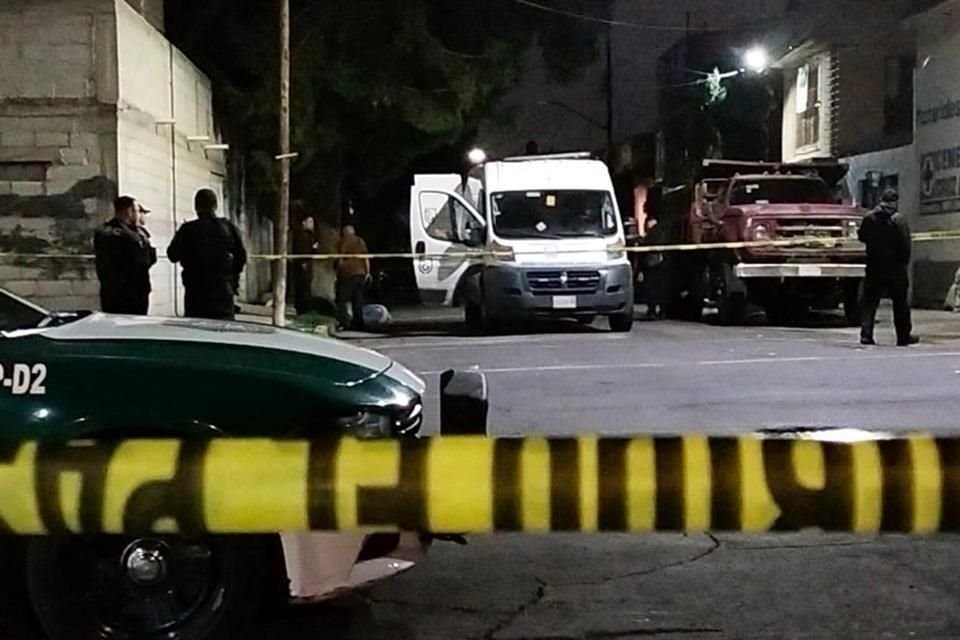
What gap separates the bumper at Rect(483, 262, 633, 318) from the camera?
18500 millimetres

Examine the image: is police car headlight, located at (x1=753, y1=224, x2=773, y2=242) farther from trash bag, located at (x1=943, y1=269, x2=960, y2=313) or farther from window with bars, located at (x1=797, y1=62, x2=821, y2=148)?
window with bars, located at (x1=797, y1=62, x2=821, y2=148)

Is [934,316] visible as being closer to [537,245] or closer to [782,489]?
[537,245]

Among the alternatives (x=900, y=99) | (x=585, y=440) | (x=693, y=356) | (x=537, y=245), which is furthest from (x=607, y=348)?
(x=900, y=99)

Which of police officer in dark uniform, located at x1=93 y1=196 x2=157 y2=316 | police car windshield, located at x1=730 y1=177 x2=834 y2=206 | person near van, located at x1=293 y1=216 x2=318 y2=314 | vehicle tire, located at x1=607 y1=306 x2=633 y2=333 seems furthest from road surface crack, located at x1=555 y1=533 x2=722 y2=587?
person near van, located at x1=293 y1=216 x2=318 y2=314

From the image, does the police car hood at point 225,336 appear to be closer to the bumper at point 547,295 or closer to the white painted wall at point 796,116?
the bumper at point 547,295

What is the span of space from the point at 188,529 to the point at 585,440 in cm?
106

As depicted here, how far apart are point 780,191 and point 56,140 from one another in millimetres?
10578

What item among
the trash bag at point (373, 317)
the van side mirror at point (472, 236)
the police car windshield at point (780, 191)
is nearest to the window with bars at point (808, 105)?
the police car windshield at point (780, 191)

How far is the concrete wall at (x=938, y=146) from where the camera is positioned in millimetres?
24531

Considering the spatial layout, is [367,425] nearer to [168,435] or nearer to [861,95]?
[168,435]

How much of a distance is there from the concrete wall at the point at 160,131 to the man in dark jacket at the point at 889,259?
9167 mm

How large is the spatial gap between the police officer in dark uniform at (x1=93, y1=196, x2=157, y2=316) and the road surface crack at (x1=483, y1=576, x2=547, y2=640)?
6311 millimetres

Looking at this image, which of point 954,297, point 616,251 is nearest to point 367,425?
point 616,251

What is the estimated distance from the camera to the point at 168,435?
438cm
